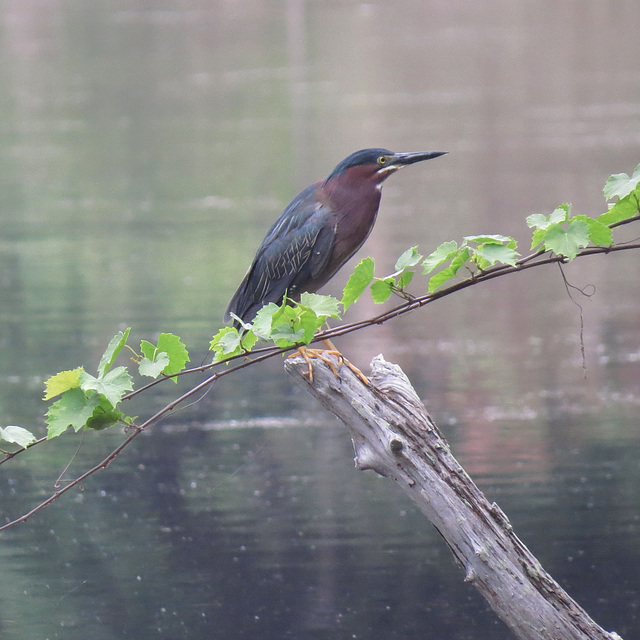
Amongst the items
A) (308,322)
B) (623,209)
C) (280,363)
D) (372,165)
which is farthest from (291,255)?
(280,363)

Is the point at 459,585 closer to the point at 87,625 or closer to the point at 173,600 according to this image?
the point at 173,600

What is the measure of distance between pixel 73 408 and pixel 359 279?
2.24ft

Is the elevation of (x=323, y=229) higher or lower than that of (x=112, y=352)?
lower

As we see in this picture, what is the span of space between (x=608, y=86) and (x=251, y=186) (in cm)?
765

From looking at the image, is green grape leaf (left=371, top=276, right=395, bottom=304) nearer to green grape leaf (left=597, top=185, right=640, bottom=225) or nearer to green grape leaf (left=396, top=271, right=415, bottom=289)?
green grape leaf (left=396, top=271, right=415, bottom=289)

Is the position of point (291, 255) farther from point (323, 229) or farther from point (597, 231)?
point (597, 231)

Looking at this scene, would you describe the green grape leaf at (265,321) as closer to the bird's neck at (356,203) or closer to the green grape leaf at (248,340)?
the green grape leaf at (248,340)

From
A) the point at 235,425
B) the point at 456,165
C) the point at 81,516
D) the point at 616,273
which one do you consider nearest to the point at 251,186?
the point at 456,165

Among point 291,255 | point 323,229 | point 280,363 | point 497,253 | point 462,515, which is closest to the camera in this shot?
point 497,253

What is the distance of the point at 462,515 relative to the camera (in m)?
2.84

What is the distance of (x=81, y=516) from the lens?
5.71 metres

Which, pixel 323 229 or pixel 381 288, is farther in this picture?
pixel 323 229

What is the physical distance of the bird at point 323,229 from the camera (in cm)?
370

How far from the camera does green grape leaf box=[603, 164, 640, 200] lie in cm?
253
